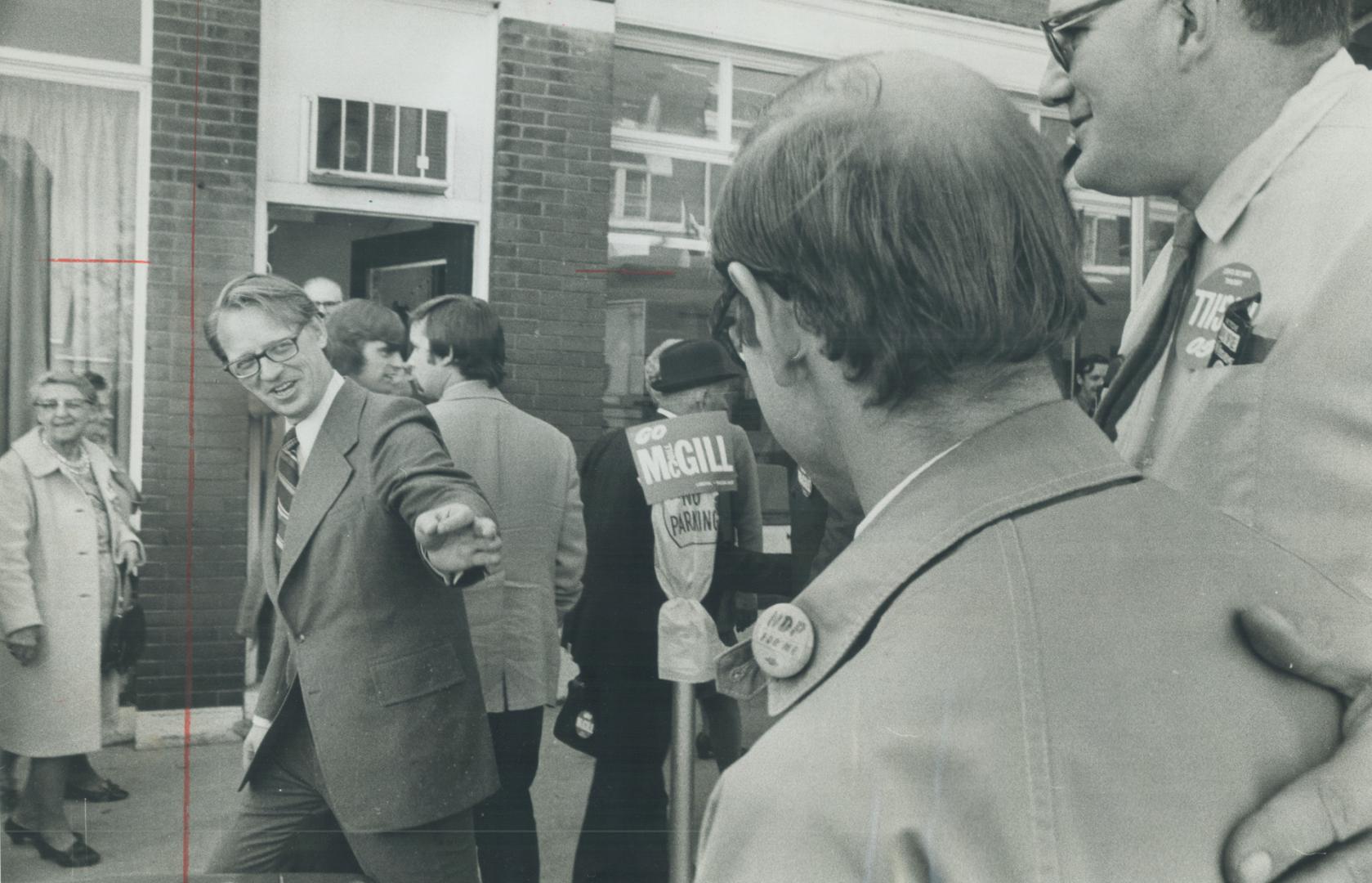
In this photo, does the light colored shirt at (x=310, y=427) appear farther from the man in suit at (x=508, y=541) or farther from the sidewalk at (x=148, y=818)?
the sidewalk at (x=148, y=818)

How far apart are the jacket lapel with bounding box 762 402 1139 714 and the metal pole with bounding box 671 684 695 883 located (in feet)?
4.95

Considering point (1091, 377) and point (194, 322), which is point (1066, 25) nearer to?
point (1091, 377)

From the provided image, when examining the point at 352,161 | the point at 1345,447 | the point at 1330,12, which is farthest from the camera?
the point at 352,161

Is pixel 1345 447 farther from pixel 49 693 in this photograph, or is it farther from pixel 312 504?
pixel 49 693

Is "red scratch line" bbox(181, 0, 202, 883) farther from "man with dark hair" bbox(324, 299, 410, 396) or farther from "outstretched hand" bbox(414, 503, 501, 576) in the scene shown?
"outstretched hand" bbox(414, 503, 501, 576)

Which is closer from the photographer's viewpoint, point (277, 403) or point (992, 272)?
point (992, 272)

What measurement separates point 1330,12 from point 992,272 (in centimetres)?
77

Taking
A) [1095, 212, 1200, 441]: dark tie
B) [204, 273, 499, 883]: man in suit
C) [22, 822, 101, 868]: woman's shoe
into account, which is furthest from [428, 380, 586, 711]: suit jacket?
[1095, 212, 1200, 441]: dark tie

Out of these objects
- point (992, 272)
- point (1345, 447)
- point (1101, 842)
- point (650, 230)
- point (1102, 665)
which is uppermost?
point (650, 230)

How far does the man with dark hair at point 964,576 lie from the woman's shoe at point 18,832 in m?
1.67

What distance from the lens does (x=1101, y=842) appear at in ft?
2.36

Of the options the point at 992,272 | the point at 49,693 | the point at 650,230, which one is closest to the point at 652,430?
the point at 650,230

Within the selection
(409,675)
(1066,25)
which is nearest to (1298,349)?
(1066,25)

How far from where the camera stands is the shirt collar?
50.8 inches
